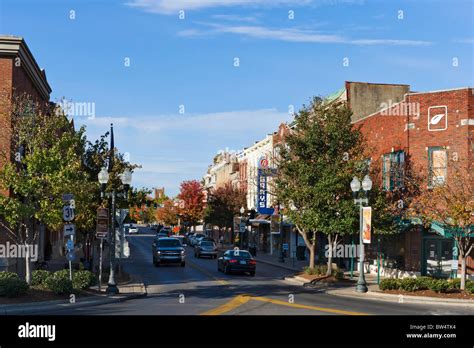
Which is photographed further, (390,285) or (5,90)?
(5,90)

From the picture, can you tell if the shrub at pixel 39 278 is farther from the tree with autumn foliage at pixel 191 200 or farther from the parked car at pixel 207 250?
the tree with autumn foliage at pixel 191 200

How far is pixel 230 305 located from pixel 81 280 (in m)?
6.58

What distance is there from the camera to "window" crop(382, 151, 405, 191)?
33.0m

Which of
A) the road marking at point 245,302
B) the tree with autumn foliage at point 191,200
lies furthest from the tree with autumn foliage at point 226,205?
the road marking at point 245,302

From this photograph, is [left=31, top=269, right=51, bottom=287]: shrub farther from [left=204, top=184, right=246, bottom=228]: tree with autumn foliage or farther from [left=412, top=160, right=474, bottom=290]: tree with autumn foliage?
[left=204, top=184, right=246, bottom=228]: tree with autumn foliage

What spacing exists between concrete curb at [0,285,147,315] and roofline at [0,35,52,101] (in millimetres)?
14243

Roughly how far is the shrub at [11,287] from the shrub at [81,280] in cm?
340

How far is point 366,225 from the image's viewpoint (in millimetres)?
28000

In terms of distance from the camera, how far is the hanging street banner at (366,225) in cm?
2767

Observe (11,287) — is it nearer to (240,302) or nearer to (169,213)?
(240,302)

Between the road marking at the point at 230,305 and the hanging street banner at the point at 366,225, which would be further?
the hanging street banner at the point at 366,225

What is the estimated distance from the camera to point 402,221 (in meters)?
33.7

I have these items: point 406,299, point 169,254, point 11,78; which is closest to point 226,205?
point 169,254

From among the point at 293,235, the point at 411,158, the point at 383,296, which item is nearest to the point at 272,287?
the point at 383,296
